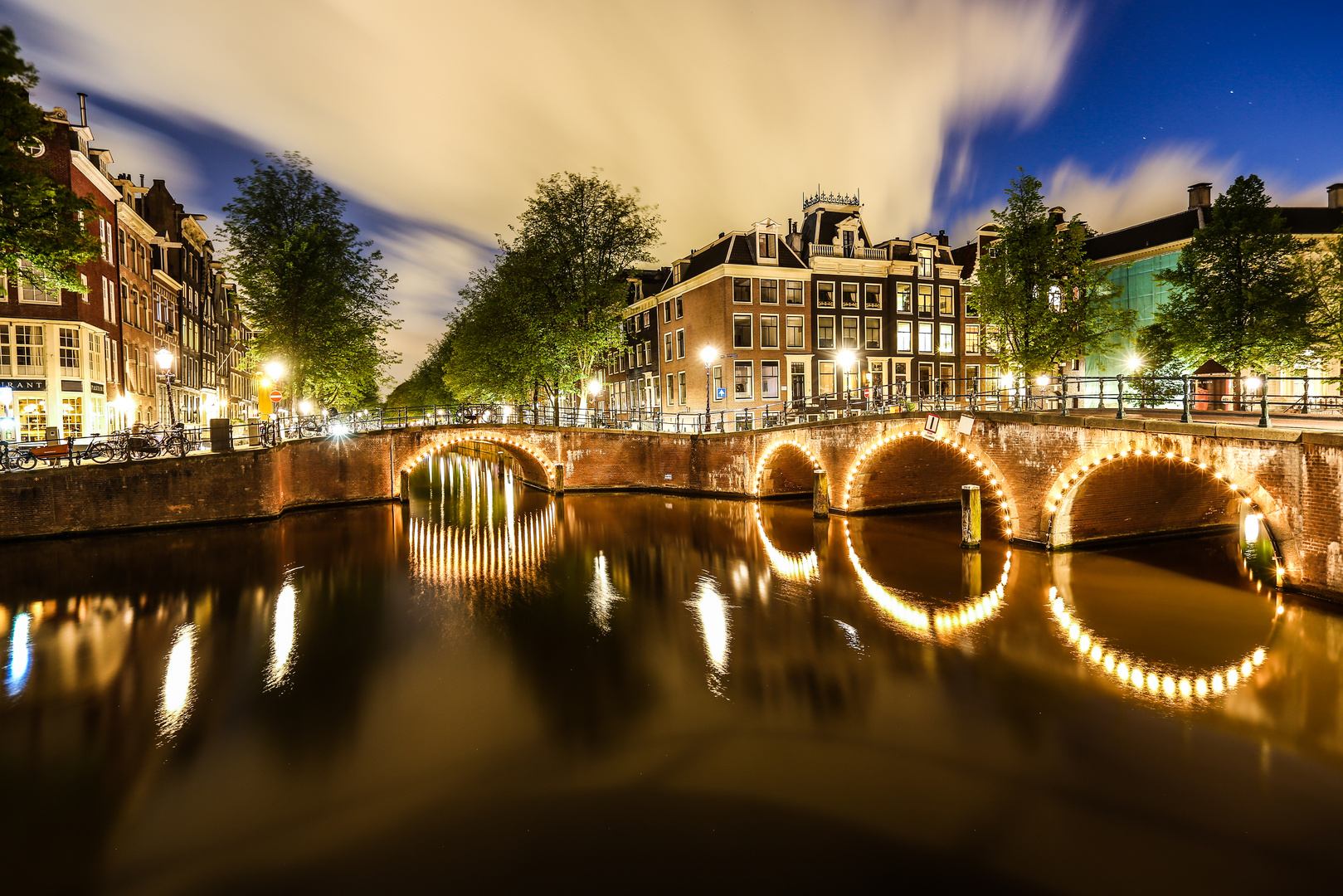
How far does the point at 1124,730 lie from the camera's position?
27.6ft

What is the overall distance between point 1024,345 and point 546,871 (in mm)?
26185

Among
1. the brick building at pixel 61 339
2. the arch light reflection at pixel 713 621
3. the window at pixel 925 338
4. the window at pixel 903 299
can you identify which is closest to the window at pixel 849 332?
the window at pixel 903 299

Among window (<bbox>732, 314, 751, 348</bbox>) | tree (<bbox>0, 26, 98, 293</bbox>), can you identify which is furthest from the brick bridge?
window (<bbox>732, 314, 751, 348</bbox>)

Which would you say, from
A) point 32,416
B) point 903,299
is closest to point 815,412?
point 903,299

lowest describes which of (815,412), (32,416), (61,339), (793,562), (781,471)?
(793,562)

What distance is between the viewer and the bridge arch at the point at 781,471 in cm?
2706

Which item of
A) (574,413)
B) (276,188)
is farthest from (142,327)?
(574,413)

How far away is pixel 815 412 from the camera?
88.4ft

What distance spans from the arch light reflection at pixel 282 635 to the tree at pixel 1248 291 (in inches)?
1299

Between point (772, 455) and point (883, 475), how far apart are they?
5.04 metres

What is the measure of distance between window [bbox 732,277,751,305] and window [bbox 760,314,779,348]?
56.8 inches

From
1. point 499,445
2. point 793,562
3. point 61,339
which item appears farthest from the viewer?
point 499,445

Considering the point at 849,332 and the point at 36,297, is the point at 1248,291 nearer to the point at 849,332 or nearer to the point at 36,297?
the point at 849,332

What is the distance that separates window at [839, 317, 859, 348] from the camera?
39281 mm
